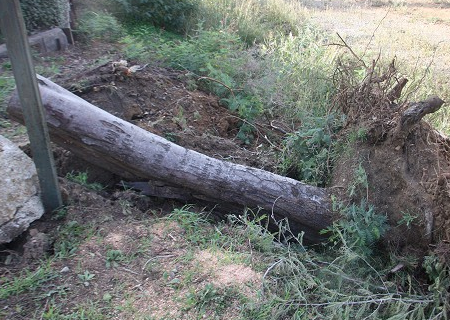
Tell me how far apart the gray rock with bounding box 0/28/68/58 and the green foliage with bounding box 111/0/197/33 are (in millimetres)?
1826

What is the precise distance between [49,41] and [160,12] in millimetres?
2507

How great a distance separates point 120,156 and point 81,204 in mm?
505

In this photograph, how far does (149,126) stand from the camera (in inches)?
179

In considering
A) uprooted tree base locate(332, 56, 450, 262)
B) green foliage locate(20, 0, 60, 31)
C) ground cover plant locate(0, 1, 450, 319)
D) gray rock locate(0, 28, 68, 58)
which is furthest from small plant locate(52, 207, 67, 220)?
green foliage locate(20, 0, 60, 31)

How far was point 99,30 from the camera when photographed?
23.5 ft

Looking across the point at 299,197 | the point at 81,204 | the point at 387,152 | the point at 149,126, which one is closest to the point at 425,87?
the point at 387,152

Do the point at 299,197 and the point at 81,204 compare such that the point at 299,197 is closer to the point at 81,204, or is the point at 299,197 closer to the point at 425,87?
the point at 81,204

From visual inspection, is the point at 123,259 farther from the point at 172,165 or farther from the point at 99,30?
the point at 99,30

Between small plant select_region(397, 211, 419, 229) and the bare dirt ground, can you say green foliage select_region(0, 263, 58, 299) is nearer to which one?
the bare dirt ground

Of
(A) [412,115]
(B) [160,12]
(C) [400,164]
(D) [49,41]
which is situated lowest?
(B) [160,12]

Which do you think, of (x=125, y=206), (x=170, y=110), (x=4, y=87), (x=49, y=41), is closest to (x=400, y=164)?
(x=125, y=206)

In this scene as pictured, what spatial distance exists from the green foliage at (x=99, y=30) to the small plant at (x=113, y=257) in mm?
4824

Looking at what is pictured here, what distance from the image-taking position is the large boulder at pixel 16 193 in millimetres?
3084

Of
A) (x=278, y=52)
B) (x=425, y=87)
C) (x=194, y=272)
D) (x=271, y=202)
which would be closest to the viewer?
(x=194, y=272)
